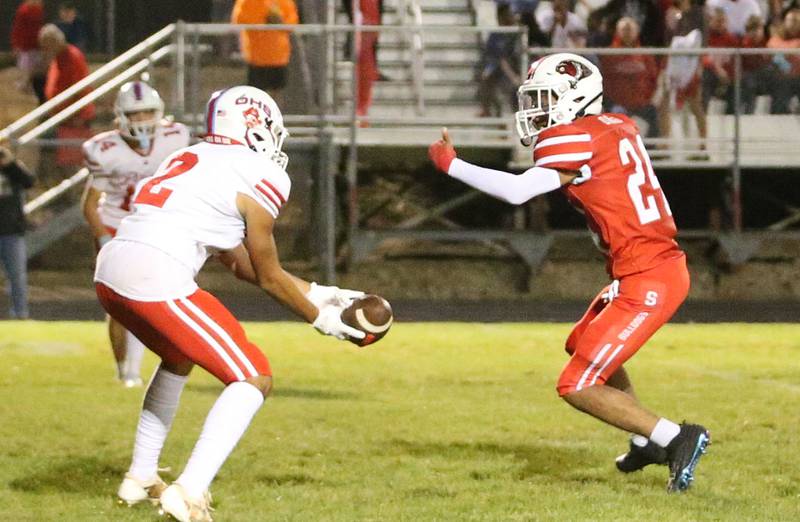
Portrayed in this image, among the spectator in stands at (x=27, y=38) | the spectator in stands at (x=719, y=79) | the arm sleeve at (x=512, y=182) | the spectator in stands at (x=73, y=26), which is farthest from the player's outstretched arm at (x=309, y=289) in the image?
the spectator in stands at (x=73, y=26)

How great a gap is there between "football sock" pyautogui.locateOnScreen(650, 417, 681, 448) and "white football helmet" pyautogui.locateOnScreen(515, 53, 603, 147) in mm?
1251

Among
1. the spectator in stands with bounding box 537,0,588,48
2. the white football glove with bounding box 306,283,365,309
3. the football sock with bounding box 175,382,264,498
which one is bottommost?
the spectator in stands with bounding box 537,0,588,48

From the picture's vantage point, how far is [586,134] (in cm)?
629

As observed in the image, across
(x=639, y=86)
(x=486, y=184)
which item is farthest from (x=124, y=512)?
(x=639, y=86)

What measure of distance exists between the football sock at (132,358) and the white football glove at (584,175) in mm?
3984

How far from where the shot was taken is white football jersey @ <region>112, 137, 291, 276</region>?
5.57 meters

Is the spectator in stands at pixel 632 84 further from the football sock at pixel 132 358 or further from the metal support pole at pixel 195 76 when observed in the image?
the football sock at pixel 132 358

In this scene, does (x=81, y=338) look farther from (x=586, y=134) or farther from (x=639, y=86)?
(x=586, y=134)

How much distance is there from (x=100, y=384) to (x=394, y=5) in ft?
27.8

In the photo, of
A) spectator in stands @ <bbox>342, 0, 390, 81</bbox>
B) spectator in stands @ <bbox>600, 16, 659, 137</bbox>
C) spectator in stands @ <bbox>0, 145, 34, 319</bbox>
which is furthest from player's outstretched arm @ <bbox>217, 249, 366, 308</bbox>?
spectator in stands @ <bbox>342, 0, 390, 81</bbox>

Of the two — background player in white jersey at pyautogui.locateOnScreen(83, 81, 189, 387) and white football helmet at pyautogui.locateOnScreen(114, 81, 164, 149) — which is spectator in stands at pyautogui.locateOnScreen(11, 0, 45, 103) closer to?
background player in white jersey at pyautogui.locateOnScreen(83, 81, 189, 387)

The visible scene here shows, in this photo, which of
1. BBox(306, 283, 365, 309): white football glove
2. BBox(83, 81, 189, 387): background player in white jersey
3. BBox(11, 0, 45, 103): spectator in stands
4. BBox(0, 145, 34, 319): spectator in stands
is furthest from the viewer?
BBox(11, 0, 45, 103): spectator in stands

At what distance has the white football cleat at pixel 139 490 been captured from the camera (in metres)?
5.96

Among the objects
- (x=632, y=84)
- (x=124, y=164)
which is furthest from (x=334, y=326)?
(x=632, y=84)
